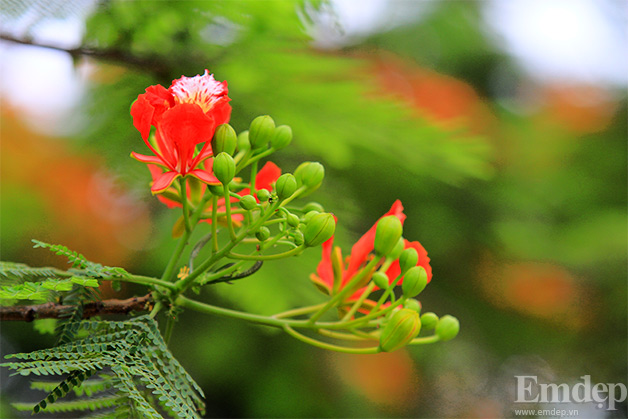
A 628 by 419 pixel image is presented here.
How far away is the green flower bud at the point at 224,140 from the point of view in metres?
0.58

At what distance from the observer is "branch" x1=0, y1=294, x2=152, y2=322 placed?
558 millimetres

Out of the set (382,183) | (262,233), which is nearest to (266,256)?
(262,233)

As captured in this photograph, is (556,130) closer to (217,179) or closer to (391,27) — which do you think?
(391,27)

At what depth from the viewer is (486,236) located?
2.14m

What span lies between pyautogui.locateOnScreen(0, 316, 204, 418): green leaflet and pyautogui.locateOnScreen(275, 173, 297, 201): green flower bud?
0.17 metres

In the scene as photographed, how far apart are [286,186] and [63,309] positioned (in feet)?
0.82

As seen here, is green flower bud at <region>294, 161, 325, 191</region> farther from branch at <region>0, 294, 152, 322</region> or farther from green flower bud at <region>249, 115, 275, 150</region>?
branch at <region>0, 294, 152, 322</region>

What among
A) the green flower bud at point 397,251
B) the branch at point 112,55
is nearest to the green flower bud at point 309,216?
the green flower bud at point 397,251

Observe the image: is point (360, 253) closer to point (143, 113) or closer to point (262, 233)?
point (262, 233)

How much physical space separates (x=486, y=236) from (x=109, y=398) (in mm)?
1777

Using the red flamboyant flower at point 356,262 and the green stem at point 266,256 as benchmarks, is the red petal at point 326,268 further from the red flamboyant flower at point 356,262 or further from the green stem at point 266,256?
the green stem at point 266,256

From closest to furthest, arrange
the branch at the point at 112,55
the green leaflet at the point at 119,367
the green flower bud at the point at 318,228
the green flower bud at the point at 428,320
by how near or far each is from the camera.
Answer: the green leaflet at the point at 119,367, the green flower bud at the point at 318,228, the green flower bud at the point at 428,320, the branch at the point at 112,55

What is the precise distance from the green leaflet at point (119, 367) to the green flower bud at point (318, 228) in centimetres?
17

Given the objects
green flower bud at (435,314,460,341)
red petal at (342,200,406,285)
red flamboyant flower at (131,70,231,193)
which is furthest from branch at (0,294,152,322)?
green flower bud at (435,314,460,341)
